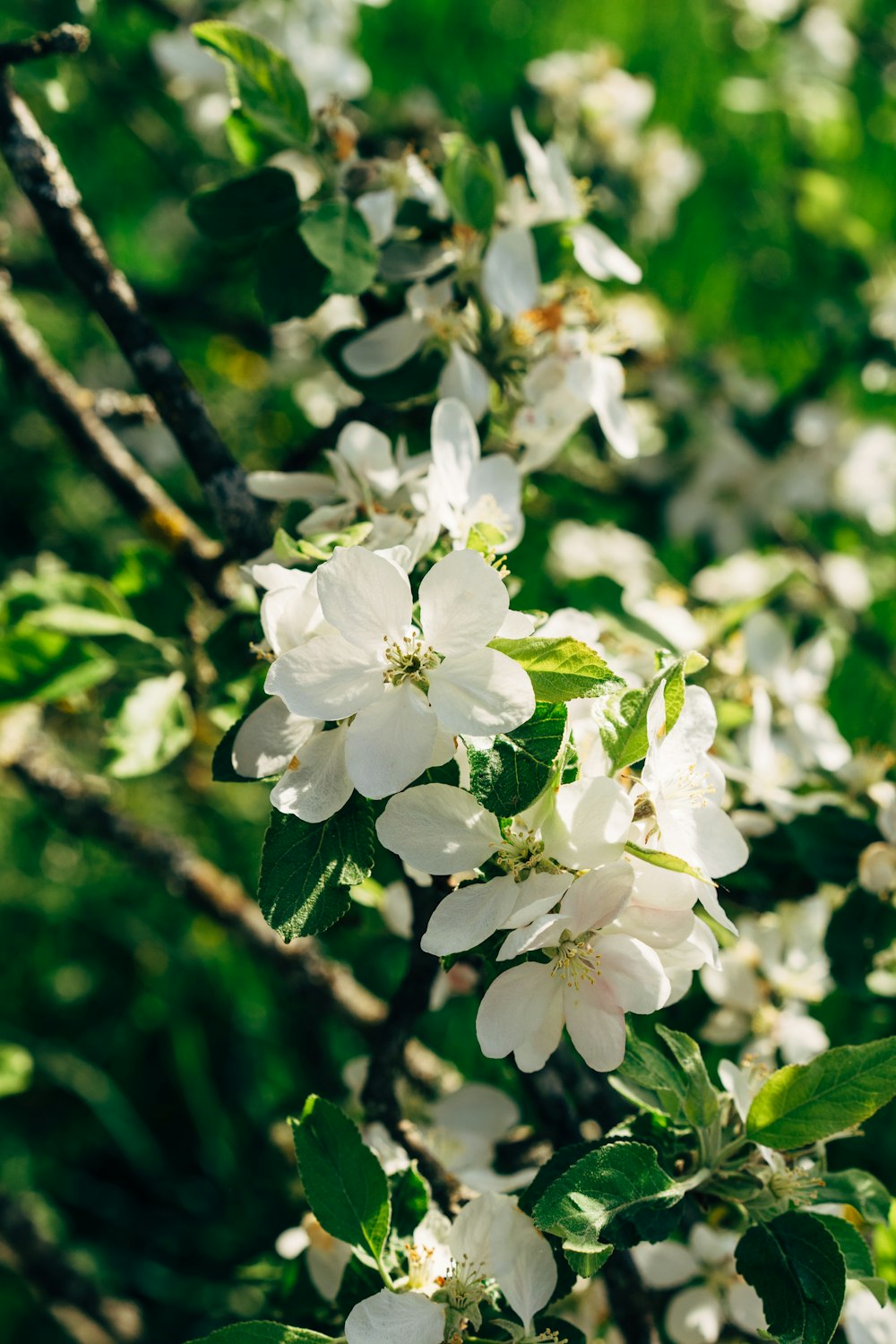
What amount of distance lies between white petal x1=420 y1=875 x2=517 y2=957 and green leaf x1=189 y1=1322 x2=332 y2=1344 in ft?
0.93

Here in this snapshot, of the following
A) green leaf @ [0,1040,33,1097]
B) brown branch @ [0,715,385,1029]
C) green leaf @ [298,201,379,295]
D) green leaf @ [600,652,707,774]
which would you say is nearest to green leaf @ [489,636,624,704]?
green leaf @ [600,652,707,774]

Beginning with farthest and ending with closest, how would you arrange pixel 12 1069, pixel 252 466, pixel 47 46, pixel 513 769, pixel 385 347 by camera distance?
pixel 252 466 < pixel 12 1069 < pixel 385 347 < pixel 47 46 < pixel 513 769

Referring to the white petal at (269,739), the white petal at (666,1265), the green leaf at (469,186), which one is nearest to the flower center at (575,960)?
the white petal at (269,739)

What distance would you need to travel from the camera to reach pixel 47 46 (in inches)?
36.9

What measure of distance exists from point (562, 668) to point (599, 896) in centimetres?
15

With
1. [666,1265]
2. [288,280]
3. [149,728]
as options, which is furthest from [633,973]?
[288,280]

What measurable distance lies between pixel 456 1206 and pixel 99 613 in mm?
682

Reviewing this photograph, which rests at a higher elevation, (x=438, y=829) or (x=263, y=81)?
(x=263, y=81)

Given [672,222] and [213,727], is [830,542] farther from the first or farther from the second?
[213,727]

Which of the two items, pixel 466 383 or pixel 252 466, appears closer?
pixel 466 383

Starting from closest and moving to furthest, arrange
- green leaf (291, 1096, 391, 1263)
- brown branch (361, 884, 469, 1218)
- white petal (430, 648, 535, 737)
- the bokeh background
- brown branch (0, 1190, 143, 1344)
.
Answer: white petal (430, 648, 535, 737)
green leaf (291, 1096, 391, 1263)
brown branch (361, 884, 469, 1218)
brown branch (0, 1190, 143, 1344)
the bokeh background

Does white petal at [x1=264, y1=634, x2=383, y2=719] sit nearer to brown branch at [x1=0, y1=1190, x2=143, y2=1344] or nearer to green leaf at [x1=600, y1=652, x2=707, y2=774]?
green leaf at [x1=600, y1=652, x2=707, y2=774]

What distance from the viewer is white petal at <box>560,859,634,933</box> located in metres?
0.68

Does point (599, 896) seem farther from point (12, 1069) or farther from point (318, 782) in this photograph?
point (12, 1069)
